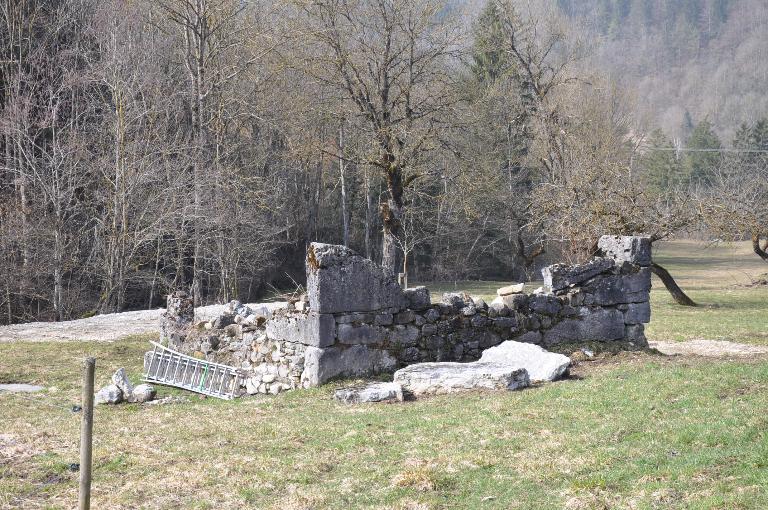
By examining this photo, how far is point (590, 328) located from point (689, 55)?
169 meters

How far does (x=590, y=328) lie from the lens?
1420cm

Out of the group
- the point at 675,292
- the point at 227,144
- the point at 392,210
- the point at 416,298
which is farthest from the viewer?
the point at 227,144

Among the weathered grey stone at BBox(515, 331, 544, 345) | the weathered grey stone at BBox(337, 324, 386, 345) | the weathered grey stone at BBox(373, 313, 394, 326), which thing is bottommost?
the weathered grey stone at BBox(515, 331, 544, 345)

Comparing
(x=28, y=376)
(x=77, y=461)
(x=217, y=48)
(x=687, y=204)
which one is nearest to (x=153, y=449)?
(x=77, y=461)

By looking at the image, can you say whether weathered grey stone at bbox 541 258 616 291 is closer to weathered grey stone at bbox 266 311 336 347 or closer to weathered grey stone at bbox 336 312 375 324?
weathered grey stone at bbox 336 312 375 324

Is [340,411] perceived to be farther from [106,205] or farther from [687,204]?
[106,205]

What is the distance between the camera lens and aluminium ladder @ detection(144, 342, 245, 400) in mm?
12680

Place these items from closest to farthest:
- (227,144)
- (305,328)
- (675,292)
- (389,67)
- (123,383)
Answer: (123,383) → (305,328) → (675,292) → (389,67) → (227,144)

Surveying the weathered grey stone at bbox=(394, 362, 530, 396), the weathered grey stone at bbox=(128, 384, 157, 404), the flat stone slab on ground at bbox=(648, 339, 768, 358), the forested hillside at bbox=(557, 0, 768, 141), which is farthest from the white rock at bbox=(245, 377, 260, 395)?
the forested hillside at bbox=(557, 0, 768, 141)

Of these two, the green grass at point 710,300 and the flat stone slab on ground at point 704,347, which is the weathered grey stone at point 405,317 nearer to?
the flat stone slab on ground at point 704,347

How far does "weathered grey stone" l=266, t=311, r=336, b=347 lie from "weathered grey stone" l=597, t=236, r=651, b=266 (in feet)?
18.8

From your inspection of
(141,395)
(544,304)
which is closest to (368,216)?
(544,304)

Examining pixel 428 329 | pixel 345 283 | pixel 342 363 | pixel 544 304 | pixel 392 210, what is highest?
pixel 392 210

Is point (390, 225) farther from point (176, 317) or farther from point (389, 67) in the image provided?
point (176, 317)
